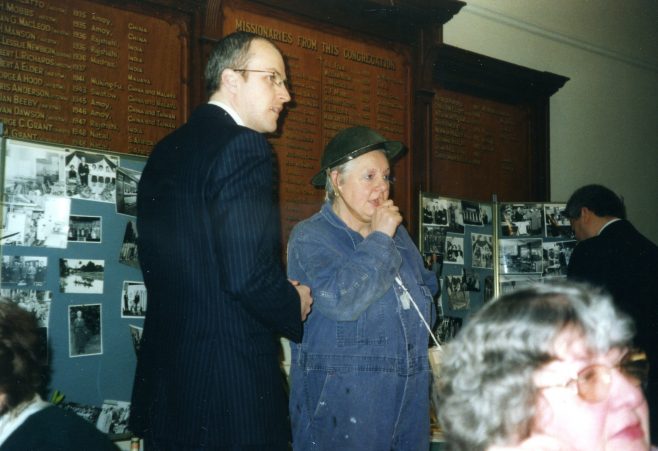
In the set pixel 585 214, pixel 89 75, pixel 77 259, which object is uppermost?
pixel 89 75

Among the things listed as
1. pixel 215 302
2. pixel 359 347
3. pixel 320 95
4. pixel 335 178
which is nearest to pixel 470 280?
pixel 320 95

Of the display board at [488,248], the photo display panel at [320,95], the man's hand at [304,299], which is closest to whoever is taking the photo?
the man's hand at [304,299]

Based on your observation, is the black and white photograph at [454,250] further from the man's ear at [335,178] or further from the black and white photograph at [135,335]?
the black and white photograph at [135,335]

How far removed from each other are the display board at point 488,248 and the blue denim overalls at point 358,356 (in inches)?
75.5

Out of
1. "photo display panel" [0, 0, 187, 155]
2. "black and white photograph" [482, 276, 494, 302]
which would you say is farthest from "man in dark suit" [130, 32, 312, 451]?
"black and white photograph" [482, 276, 494, 302]

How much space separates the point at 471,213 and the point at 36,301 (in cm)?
282

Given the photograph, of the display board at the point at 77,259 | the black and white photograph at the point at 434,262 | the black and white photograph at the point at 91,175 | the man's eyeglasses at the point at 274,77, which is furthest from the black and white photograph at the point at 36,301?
the black and white photograph at the point at 434,262

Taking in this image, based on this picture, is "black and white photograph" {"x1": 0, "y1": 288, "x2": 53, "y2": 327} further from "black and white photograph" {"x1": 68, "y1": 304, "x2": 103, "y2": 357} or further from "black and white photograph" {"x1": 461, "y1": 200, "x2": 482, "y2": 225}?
"black and white photograph" {"x1": 461, "y1": 200, "x2": 482, "y2": 225}

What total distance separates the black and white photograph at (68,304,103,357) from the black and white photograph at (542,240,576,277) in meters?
3.02

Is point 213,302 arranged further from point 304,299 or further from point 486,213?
point 486,213

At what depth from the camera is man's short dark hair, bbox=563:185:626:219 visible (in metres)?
4.01

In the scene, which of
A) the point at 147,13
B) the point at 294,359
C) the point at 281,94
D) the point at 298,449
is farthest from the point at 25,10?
the point at 298,449

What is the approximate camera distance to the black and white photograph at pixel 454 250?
4594 millimetres

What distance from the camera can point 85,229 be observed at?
303cm
